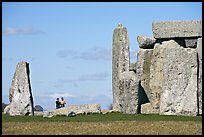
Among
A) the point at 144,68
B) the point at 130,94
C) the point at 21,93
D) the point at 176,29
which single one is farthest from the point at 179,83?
the point at 21,93

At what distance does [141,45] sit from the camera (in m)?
24.4

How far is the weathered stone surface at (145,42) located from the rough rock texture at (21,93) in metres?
4.65

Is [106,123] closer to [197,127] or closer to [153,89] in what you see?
[197,127]

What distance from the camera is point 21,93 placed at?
72.6 feet

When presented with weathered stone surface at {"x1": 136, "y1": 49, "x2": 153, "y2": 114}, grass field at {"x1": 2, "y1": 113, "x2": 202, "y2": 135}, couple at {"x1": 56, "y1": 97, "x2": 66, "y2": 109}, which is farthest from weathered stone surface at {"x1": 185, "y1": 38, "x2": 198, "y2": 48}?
grass field at {"x1": 2, "y1": 113, "x2": 202, "y2": 135}

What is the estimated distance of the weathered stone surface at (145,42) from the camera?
79.0 ft

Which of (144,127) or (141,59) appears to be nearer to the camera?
(144,127)

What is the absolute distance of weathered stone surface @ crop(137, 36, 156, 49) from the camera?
2409 centimetres

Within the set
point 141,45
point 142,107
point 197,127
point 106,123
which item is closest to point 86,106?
point 142,107

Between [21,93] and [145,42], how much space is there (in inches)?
208

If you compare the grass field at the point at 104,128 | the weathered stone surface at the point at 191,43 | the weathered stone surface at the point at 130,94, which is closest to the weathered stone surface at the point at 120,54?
the weathered stone surface at the point at 191,43

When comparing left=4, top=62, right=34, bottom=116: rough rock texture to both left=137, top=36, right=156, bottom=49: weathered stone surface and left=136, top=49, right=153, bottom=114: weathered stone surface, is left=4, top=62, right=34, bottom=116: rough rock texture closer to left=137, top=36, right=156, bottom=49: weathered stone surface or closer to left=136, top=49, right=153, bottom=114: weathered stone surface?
left=136, top=49, right=153, bottom=114: weathered stone surface

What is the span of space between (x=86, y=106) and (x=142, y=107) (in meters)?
1.99

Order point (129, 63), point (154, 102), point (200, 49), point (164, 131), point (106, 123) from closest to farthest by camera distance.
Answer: point (164, 131), point (106, 123), point (200, 49), point (154, 102), point (129, 63)
